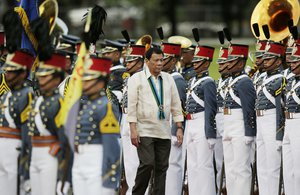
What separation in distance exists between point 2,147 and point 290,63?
12.9 ft

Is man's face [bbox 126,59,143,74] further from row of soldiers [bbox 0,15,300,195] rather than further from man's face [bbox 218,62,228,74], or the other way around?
man's face [bbox 218,62,228,74]

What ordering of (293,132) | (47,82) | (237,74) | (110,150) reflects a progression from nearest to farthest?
(110,150)
(47,82)
(293,132)
(237,74)

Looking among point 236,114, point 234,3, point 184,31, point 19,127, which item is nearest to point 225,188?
point 236,114

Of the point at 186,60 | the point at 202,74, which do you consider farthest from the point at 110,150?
the point at 186,60

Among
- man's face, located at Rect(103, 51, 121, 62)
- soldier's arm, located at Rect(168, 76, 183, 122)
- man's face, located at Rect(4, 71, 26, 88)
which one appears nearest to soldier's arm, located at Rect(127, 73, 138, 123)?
soldier's arm, located at Rect(168, 76, 183, 122)

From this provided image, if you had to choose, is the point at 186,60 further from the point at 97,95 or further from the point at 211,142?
the point at 97,95

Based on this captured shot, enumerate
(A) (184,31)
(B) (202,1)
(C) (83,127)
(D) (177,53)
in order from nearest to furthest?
(C) (83,127) < (D) (177,53) < (A) (184,31) < (B) (202,1)

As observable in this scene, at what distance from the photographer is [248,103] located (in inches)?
645

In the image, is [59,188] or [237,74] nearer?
[59,188]

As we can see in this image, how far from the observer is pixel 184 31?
53.5 m

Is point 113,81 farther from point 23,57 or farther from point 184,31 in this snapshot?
point 184,31

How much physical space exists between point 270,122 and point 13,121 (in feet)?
12.5

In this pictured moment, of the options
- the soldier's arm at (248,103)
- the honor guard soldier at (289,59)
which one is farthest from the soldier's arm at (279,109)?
the soldier's arm at (248,103)

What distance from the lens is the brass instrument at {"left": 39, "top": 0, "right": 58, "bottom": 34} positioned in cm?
1470
